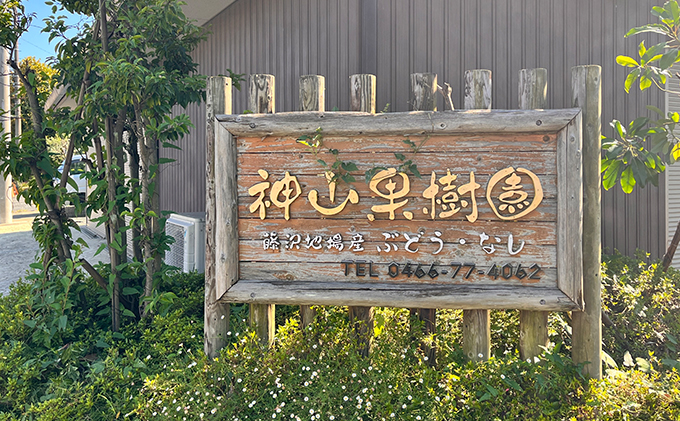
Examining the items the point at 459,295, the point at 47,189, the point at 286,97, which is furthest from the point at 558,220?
the point at 47,189

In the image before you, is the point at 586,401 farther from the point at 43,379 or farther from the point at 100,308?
the point at 100,308

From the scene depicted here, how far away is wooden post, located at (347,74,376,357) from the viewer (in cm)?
260

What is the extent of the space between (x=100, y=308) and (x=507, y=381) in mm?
3326

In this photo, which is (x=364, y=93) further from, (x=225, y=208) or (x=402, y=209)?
(x=225, y=208)

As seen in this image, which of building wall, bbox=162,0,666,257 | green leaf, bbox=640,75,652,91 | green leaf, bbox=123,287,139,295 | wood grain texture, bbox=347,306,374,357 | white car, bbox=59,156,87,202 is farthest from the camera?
building wall, bbox=162,0,666,257

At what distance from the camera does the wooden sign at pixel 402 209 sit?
245 centimetres

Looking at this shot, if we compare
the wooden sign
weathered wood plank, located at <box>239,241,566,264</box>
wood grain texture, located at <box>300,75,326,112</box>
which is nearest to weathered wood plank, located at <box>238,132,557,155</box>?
the wooden sign

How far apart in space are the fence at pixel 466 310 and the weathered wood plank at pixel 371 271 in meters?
0.14

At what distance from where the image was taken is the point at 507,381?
7.77 feet

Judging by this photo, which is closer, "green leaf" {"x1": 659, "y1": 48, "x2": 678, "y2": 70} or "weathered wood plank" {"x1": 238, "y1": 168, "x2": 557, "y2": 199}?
"weathered wood plank" {"x1": 238, "y1": 168, "x2": 557, "y2": 199}

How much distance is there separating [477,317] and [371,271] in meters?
0.70

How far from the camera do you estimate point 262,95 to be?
270cm

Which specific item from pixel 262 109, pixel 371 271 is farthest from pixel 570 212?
pixel 262 109

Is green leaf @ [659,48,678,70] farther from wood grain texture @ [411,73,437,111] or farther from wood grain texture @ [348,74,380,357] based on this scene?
wood grain texture @ [348,74,380,357]
